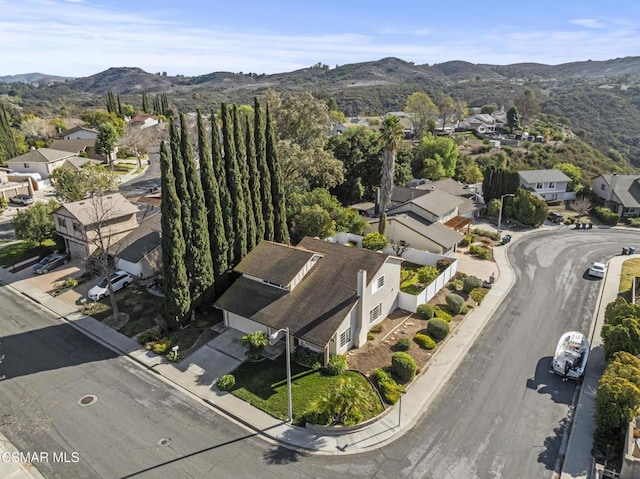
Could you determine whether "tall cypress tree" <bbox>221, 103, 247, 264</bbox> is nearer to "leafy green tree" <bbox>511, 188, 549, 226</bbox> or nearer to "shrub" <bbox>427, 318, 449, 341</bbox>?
"shrub" <bbox>427, 318, 449, 341</bbox>

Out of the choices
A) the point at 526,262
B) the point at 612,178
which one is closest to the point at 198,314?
the point at 526,262

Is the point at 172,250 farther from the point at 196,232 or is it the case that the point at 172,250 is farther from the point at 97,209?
the point at 97,209

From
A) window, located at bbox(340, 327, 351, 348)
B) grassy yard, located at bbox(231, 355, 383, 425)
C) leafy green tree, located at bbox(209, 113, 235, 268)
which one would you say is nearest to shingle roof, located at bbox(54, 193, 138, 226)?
leafy green tree, located at bbox(209, 113, 235, 268)

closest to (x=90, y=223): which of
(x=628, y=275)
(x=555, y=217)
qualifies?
(x=628, y=275)

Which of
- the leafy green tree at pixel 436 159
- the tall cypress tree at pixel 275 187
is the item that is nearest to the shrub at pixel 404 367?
the tall cypress tree at pixel 275 187

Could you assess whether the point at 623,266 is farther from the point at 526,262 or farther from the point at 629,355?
the point at 629,355
